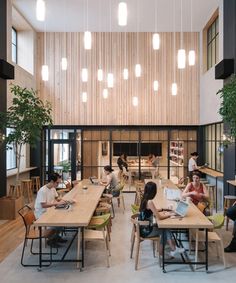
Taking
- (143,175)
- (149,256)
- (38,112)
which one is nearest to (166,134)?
(143,175)

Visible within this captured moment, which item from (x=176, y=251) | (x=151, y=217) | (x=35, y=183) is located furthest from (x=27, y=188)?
(x=176, y=251)

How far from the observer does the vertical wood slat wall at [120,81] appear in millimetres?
12805

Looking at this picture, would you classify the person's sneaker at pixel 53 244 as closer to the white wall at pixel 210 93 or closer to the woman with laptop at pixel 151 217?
the woman with laptop at pixel 151 217

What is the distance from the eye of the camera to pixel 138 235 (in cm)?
497

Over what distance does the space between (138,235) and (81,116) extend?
840 centimetres

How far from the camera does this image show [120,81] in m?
12.8

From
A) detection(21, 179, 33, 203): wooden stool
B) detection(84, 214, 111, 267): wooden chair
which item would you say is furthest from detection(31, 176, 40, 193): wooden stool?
detection(84, 214, 111, 267): wooden chair

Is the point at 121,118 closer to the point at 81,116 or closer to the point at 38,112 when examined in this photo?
the point at 81,116

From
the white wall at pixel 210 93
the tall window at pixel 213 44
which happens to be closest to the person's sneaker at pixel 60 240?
the white wall at pixel 210 93

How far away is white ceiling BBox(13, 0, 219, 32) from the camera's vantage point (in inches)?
414

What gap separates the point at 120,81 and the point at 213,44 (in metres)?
3.49

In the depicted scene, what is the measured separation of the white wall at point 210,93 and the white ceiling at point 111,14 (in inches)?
22.5

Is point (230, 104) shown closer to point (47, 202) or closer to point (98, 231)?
point (98, 231)

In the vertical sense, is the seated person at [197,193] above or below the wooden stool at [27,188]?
above
